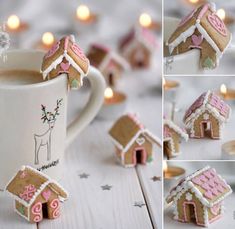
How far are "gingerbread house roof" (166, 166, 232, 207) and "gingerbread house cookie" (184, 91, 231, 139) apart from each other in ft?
0.12

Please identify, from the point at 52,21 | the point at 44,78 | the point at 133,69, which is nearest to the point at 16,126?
the point at 44,78

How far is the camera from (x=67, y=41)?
2.88ft

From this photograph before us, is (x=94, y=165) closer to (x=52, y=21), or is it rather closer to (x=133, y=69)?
(x=133, y=69)

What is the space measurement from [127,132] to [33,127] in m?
0.13

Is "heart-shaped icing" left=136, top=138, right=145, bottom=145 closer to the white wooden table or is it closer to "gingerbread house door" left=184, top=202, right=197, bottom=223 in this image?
the white wooden table

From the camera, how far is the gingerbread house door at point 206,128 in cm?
83

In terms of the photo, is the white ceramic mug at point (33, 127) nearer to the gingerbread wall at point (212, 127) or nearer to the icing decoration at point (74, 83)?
the icing decoration at point (74, 83)

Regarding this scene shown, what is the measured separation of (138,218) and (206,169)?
0.29 feet

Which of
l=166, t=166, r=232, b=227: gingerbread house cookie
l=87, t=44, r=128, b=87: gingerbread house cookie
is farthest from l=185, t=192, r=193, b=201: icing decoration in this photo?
l=87, t=44, r=128, b=87: gingerbread house cookie

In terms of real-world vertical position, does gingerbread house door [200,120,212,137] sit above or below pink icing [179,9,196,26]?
below

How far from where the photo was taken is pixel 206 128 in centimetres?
83

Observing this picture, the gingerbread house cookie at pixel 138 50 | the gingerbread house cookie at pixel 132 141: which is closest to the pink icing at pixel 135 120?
the gingerbread house cookie at pixel 132 141

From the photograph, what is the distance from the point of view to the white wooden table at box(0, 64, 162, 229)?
853 mm

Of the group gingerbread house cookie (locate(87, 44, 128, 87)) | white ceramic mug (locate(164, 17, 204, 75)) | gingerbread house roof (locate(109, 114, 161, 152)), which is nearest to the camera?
white ceramic mug (locate(164, 17, 204, 75))
